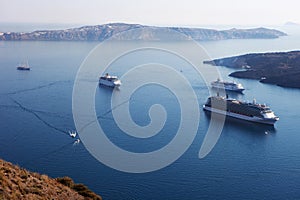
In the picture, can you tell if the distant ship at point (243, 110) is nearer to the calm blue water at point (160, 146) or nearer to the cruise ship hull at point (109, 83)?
the calm blue water at point (160, 146)

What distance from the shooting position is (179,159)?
315 inches

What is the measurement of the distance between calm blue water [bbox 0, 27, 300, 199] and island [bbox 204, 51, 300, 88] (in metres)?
4.35

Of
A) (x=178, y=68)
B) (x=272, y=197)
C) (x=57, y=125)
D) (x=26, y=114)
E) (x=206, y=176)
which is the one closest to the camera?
(x=272, y=197)

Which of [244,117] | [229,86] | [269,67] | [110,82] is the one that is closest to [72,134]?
[244,117]

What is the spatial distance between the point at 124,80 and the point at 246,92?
539cm

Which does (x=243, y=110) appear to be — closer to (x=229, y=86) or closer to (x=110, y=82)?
(x=229, y=86)

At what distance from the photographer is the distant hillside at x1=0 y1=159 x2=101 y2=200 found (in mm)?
3480

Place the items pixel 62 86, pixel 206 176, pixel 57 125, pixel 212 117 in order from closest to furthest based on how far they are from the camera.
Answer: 1. pixel 206 176
2. pixel 57 125
3. pixel 212 117
4. pixel 62 86

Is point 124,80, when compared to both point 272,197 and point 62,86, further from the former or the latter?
point 272,197

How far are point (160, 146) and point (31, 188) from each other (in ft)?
16.9

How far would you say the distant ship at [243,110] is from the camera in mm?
11422

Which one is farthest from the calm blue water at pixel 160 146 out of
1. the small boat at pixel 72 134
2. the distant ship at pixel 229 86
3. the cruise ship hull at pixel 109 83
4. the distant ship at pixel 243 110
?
the distant ship at pixel 229 86

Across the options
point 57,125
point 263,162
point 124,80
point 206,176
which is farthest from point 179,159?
point 124,80

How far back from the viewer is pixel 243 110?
12.3 metres
